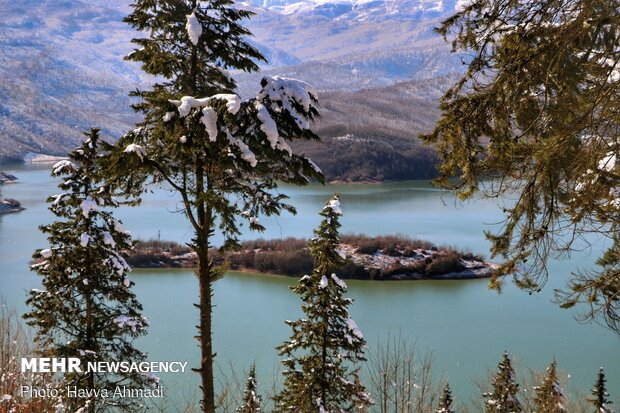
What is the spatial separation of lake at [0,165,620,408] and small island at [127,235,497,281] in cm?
154

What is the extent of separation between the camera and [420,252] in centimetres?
3572

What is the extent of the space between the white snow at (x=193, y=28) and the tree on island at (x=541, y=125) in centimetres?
176

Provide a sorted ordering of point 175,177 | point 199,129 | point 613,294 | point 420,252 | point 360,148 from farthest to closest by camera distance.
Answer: point 360,148
point 420,252
point 175,177
point 199,129
point 613,294

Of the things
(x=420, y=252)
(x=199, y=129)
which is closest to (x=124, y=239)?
(x=199, y=129)

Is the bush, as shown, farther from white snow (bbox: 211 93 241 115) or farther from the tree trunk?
white snow (bbox: 211 93 241 115)

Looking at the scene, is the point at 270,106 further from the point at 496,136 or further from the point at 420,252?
the point at 420,252

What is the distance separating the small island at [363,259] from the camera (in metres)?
33.8

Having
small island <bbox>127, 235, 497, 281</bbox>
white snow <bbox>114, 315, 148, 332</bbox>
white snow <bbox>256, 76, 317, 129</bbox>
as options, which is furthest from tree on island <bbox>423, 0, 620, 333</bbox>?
small island <bbox>127, 235, 497, 281</bbox>

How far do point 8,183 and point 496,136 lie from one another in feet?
247

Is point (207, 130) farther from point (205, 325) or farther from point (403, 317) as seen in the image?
point (403, 317)

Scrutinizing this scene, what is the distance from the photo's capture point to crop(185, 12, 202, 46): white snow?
15.2 feet

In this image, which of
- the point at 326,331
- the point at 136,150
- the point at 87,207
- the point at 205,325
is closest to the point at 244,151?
the point at 136,150

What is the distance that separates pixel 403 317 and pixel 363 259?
14.1m

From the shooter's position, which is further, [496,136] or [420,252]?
[420,252]
